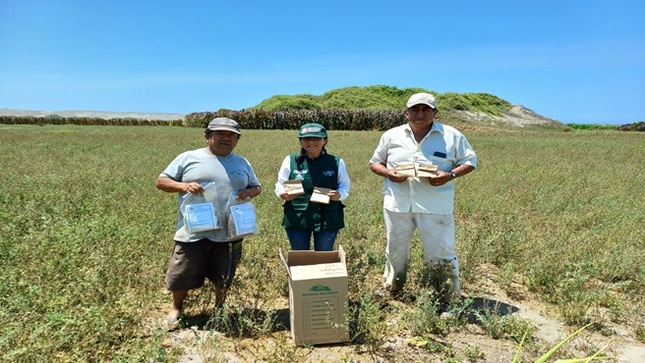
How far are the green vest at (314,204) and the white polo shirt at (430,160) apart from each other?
61 centimetres

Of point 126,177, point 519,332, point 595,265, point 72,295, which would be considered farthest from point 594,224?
point 126,177

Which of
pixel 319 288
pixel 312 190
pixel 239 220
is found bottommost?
pixel 319 288

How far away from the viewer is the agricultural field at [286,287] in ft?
10.7

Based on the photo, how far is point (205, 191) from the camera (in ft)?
11.7

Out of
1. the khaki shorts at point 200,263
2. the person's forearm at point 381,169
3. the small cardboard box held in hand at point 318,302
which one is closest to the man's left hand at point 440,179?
the person's forearm at point 381,169

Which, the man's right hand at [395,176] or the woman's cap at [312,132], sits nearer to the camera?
the woman's cap at [312,132]

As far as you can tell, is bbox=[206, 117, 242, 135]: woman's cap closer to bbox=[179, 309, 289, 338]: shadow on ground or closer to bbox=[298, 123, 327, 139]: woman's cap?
bbox=[298, 123, 327, 139]: woman's cap

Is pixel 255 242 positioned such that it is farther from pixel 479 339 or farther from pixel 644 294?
pixel 644 294

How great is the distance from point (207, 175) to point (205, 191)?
0.14m

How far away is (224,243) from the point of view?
3723 millimetres

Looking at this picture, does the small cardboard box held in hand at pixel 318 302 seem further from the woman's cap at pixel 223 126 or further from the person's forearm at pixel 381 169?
the woman's cap at pixel 223 126

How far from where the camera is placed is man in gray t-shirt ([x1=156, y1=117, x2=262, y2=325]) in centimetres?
356

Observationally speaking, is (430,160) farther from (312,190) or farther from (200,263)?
(200,263)

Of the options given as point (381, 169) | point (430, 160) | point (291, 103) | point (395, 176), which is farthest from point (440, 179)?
point (291, 103)
